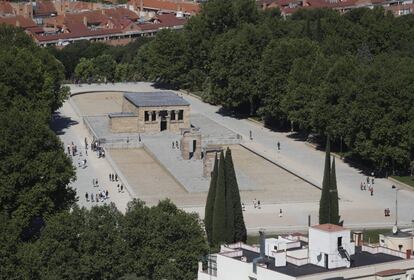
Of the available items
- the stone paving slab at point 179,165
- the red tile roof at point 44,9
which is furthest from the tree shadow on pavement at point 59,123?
the red tile roof at point 44,9

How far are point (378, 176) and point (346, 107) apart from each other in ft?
22.7

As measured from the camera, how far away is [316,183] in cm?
8306

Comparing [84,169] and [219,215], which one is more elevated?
[219,215]

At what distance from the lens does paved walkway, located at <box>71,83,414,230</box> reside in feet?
242

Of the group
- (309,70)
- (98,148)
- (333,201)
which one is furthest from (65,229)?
(309,70)

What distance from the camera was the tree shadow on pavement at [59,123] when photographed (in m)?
107

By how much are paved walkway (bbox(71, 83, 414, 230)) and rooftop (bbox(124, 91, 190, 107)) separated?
4.25 metres

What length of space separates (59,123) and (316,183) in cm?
3377

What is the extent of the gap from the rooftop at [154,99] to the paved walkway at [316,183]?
13.9 feet

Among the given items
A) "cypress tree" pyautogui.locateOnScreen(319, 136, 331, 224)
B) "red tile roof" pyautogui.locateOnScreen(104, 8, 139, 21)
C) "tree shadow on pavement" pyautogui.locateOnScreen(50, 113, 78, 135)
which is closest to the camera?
"cypress tree" pyautogui.locateOnScreen(319, 136, 331, 224)

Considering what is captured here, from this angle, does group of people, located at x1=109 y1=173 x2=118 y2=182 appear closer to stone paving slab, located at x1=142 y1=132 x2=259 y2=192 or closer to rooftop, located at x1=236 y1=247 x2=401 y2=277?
stone paving slab, located at x1=142 y1=132 x2=259 y2=192

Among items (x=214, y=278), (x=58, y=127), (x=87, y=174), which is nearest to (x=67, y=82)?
(x=58, y=127)

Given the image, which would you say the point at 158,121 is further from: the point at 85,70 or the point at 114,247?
the point at 114,247

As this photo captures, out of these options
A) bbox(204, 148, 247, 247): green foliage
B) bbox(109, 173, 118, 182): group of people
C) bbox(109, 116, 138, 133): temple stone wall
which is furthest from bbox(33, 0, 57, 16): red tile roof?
bbox(204, 148, 247, 247): green foliage
